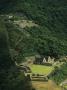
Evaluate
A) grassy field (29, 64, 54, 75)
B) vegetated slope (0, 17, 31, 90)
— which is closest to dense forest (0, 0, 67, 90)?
grassy field (29, 64, 54, 75)

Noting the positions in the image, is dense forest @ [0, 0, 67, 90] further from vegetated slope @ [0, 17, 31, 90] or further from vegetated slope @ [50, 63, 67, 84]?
vegetated slope @ [0, 17, 31, 90]

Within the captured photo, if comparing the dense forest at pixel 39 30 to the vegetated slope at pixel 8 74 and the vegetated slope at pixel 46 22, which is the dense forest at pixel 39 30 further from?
the vegetated slope at pixel 8 74

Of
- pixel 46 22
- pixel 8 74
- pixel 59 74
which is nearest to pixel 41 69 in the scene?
pixel 59 74

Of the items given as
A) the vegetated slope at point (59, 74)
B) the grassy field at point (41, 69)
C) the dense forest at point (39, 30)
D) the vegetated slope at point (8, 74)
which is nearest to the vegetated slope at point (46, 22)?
the dense forest at point (39, 30)

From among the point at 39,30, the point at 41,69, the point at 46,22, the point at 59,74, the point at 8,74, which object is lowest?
the point at 46,22

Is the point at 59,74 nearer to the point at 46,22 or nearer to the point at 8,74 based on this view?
the point at 46,22

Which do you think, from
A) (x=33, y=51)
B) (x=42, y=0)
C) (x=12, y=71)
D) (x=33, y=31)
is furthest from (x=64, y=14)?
(x=12, y=71)

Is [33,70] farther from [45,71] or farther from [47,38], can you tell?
[47,38]

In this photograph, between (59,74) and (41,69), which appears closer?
(41,69)
